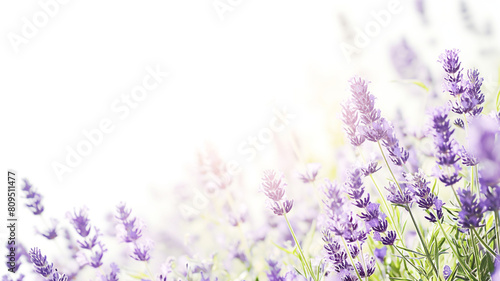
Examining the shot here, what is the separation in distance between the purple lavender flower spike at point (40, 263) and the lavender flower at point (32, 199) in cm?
57

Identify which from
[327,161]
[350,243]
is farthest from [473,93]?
[327,161]

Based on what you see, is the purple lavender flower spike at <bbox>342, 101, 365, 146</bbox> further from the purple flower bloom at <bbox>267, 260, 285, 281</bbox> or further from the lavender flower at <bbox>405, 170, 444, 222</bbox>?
the purple flower bloom at <bbox>267, 260, 285, 281</bbox>

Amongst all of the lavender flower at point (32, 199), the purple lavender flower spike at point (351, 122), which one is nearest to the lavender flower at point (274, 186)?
the purple lavender flower spike at point (351, 122)

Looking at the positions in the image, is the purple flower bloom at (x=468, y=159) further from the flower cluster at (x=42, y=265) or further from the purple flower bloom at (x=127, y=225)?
→ the flower cluster at (x=42, y=265)

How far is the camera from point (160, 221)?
537cm

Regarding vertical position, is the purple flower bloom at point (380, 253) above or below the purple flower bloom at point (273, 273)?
below

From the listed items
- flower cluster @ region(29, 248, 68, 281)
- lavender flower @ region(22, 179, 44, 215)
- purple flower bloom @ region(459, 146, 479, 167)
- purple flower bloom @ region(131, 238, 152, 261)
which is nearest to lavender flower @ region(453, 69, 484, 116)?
purple flower bloom @ region(459, 146, 479, 167)

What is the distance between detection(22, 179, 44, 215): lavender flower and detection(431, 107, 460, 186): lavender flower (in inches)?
70.5

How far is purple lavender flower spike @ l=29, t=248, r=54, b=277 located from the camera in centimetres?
162

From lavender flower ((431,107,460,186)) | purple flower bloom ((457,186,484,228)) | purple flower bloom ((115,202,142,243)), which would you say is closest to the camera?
purple flower bloom ((457,186,484,228))

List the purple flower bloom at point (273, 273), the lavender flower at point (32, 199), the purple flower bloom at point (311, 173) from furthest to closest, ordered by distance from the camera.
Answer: the lavender flower at point (32, 199) → the purple flower bloom at point (311, 173) → the purple flower bloom at point (273, 273)

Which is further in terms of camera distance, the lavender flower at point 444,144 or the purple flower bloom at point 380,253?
the purple flower bloom at point 380,253

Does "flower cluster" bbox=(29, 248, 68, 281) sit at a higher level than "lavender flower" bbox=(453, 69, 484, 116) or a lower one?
lower

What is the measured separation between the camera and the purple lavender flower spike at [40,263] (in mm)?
1616
